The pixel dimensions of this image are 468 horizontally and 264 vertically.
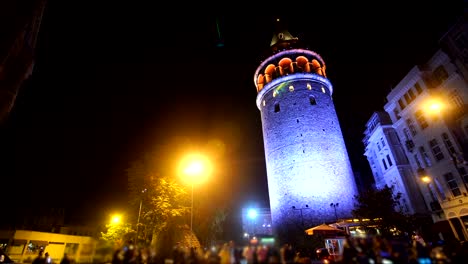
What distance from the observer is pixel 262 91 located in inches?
1389

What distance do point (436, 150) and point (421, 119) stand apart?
12.3 ft

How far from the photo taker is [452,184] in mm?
24078

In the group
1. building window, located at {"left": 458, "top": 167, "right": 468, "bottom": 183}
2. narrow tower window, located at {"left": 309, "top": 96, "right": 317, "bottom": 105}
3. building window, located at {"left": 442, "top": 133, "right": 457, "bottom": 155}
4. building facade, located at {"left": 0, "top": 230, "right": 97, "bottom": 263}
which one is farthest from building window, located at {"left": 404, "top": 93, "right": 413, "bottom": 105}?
building facade, located at {"left": 0, "top": 230, "right": 97, "bottom": 263}

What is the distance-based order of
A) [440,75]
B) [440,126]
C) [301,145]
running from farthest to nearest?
[301,145] → [440,75] → [440,126]

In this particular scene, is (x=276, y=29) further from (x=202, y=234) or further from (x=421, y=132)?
(x=202, y=234)

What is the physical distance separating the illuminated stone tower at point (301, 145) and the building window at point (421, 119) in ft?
26.7

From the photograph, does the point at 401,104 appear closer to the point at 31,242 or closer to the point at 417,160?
the point at 417,160

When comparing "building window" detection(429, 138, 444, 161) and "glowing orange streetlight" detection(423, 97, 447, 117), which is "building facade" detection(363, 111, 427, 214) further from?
"glowing orange streetlight" detection(423, 97, 447, 117)

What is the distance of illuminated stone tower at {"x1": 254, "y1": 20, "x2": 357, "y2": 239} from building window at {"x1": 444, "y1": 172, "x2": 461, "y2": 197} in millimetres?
8322

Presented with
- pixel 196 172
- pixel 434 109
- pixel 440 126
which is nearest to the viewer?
pixel 196 172

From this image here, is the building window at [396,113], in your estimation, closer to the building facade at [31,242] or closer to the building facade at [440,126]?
the building facade at [440,126]

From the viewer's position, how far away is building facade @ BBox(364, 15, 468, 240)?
22.7m

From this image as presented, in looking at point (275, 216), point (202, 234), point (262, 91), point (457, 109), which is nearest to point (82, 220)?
point (202, 234)

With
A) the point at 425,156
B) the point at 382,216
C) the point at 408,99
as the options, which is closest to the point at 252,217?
the point at 425,156
